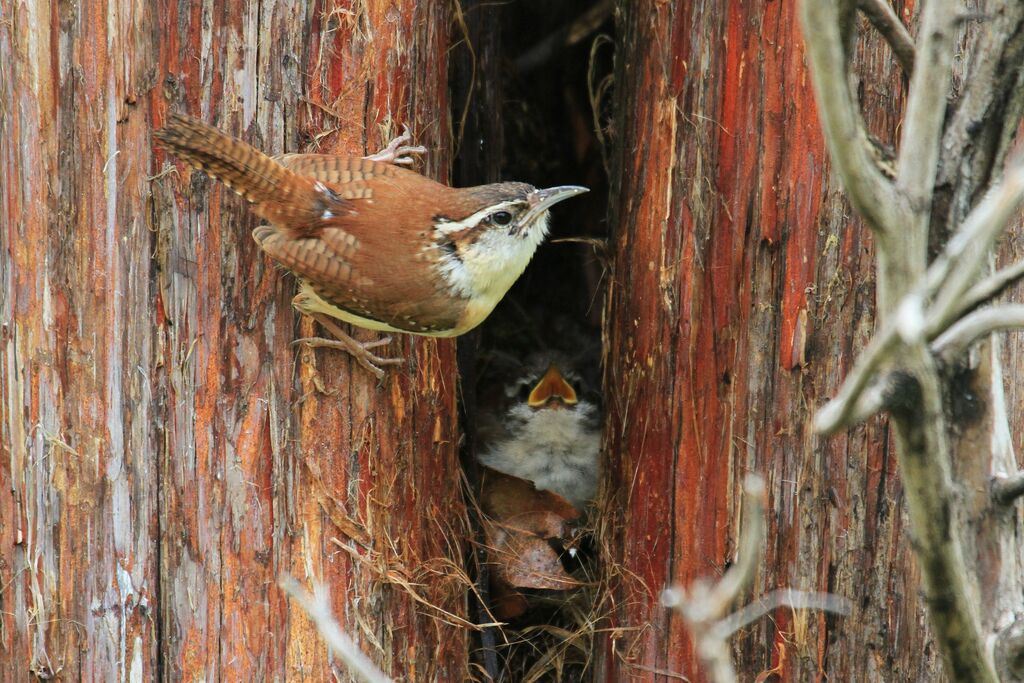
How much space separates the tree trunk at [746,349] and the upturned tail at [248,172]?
1.33m

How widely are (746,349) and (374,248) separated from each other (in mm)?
1326

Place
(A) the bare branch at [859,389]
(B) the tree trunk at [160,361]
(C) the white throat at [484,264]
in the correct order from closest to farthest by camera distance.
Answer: (A) the bare branch at [859,389] < (B) the tree trunk at [160,361] < (C) the white throat at [484,264]

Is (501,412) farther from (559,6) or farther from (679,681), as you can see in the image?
(559,6)

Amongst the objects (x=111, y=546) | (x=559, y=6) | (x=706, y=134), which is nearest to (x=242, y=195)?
(x=111, y=546)

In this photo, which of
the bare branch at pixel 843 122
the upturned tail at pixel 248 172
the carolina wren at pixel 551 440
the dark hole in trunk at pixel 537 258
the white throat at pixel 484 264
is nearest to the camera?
the bare branch at pixel 843 122

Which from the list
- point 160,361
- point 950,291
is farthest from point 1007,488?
point 160,361

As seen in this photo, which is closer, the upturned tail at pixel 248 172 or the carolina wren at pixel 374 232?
the upturned tail at pixel 248 172

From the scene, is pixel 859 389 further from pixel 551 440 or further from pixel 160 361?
pixel 551 440

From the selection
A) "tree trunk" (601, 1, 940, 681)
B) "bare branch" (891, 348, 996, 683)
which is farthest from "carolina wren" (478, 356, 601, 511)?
"bare branch" (891, 348, 996, 683)

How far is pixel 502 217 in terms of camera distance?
12.9 ft

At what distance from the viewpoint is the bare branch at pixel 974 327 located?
73.9 inches

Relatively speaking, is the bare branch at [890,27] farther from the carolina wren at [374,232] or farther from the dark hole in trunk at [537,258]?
the dark hole in trunk at [537,258]

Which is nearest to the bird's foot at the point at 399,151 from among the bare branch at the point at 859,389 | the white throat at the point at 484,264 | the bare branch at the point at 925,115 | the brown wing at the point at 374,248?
the brown wing at the point at 374,248

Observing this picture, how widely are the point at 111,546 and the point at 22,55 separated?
5.45 feet
